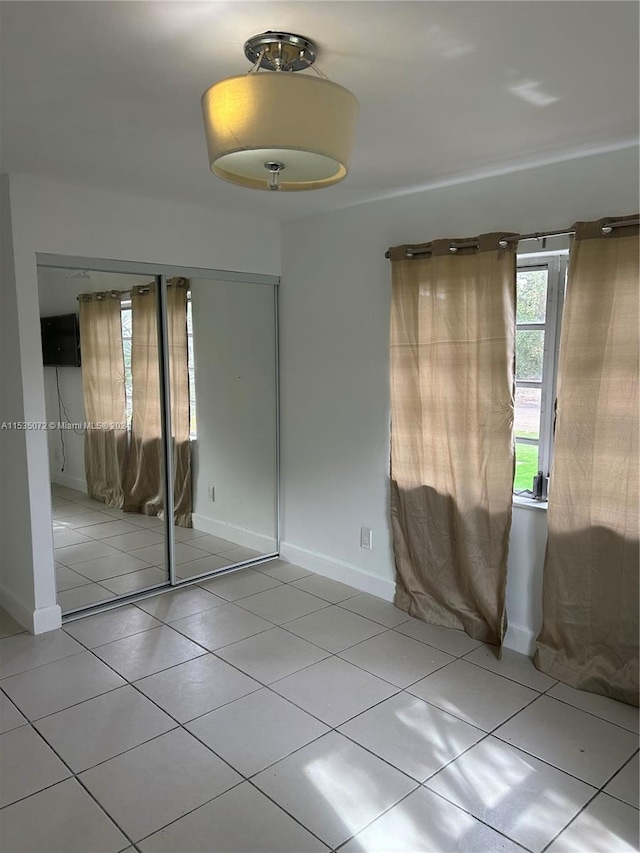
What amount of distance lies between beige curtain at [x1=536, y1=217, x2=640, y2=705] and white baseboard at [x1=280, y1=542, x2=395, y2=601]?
1108 millimetres

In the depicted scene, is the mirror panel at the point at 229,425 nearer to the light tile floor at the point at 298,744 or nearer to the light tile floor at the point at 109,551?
the light tile floor at the point at 109,551

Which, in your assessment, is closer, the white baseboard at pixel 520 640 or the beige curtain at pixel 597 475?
the beige curtain at pixel 597 475

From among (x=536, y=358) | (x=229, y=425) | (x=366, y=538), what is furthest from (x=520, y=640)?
(x=229, y=425)

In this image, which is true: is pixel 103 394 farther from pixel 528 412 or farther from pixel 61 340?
pixel 528 412

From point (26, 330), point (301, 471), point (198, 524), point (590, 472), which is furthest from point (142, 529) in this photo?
point (590, 472)

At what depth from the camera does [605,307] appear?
256 cm

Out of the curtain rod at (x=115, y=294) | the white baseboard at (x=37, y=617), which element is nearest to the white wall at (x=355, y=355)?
the curtain rod at (x=115, y=294)

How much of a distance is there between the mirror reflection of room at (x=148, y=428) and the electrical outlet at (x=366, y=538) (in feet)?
2.54

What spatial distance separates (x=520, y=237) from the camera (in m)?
2.84

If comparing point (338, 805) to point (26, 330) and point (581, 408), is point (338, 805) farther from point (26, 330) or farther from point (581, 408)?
point (26, 330)

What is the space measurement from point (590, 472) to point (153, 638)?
7.39 feet

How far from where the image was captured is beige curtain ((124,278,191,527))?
141 inches

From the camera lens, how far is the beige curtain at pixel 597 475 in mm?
2533

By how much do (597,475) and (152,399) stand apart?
240cm
